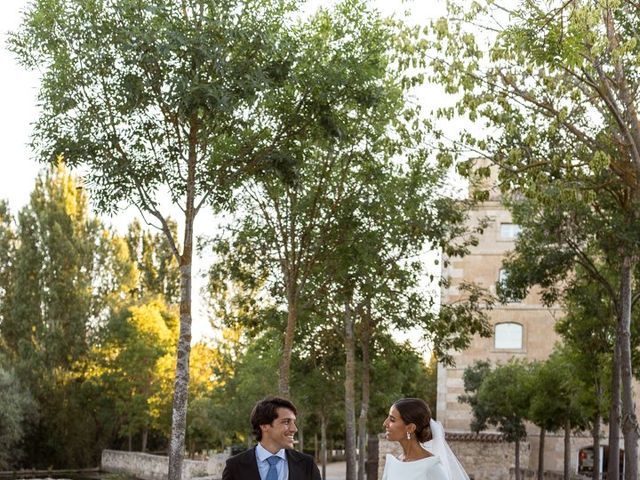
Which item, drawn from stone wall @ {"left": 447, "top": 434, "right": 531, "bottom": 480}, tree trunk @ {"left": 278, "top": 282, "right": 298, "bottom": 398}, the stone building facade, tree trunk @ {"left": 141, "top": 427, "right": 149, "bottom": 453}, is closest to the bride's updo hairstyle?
tree trunk @ {"left": 278, "top": 282, "right": 298, "bottom": 398}

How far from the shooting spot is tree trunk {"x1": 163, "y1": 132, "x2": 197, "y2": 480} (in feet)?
65.6

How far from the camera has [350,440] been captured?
2988 cm

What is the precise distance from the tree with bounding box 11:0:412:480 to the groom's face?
13.0 m

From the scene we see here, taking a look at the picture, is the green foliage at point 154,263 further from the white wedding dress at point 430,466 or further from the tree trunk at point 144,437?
the white wedding dress at point 430,466

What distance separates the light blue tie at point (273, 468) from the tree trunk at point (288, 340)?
55.5ft

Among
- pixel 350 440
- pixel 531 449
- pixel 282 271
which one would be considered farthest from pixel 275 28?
pixel 531 449

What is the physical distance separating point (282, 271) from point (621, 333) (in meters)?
8.23

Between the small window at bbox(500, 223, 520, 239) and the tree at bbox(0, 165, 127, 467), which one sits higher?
the small window at bbox(500, 223, 520, 239)

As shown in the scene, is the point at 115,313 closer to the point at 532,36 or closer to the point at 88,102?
the point at 88,102

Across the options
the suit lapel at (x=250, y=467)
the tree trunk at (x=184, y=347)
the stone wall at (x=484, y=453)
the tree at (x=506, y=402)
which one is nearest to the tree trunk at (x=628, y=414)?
the tree trunk at (x=184, y=347)

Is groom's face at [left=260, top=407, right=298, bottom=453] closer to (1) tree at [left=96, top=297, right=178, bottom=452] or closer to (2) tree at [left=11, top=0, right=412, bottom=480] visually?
(2) tree at [left=11, top=0, right=412, bottom=480]

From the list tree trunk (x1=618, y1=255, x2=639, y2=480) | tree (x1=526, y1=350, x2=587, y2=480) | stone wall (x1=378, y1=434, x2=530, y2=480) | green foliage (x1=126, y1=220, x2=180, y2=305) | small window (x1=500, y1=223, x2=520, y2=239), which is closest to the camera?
tree trunk (x1=618, y1=255, x2=639, y2=480)

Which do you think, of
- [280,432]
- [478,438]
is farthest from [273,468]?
[478,438]

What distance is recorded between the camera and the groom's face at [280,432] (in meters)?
6.54
